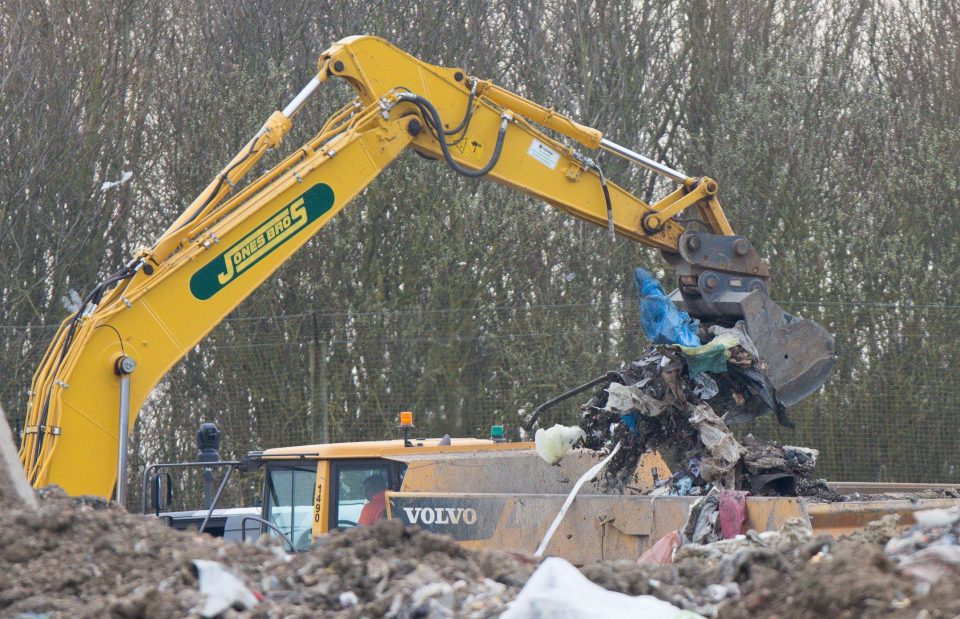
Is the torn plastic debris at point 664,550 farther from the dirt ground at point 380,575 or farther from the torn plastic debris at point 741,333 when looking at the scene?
the torn plastic debris at point 741,333

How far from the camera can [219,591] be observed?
3725mm

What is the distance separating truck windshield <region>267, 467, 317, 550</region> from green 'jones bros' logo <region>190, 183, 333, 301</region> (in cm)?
124

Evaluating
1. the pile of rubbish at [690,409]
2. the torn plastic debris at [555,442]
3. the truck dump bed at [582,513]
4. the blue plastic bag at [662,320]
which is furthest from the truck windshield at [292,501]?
the blue plastic bag at [662,320]

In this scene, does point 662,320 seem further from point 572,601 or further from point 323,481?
point 572,601

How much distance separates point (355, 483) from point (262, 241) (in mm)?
1518

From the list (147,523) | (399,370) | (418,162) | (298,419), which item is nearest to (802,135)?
(418,162)

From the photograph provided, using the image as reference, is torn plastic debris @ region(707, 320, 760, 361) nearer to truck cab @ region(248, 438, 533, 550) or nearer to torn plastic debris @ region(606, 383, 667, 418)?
torn plastic debris @ region(606, 383, 667, 418)

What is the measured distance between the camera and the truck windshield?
23.3ft

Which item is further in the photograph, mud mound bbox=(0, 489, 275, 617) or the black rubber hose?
the black rubber hose

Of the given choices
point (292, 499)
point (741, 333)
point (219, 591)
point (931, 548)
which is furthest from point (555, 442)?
point (219, 591)

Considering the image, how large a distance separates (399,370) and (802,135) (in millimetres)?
5453

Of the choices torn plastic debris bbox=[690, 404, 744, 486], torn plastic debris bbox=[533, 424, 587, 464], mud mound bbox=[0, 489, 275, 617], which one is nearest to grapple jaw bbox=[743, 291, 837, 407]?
torn plastic debris bbox=[690, 404, 744, 486]

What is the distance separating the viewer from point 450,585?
3891mm

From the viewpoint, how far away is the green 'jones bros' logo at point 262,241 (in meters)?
6.70
